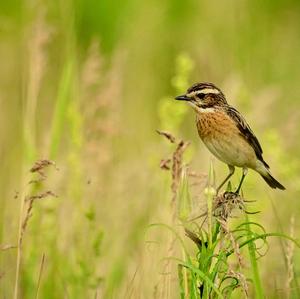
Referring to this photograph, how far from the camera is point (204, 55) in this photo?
41.1 ft

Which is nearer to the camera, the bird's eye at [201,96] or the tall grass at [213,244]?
the tall grass at [213,244]

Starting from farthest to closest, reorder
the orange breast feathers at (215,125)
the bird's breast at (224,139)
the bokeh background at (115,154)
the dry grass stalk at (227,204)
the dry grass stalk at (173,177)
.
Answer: the bokeh background at (115,154) < the orange breast feathers at (215,125) < the bird's breast at (224,139) < the dry grass stalk at (173,177) < the dry grass stalk at (227,204)

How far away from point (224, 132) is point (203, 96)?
29 cm

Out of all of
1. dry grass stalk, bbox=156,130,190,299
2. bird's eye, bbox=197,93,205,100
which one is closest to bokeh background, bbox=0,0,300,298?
dry grass stalk, bbox=156,130,190,299

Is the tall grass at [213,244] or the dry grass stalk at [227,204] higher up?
the dry grass stalk at [227,204]

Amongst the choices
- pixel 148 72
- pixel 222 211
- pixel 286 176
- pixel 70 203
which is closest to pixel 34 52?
pixel 70 203

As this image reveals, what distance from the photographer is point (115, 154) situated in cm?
1041

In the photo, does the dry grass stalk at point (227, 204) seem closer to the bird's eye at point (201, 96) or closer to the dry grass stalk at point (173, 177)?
the dry grass stalk at point (173, 177)

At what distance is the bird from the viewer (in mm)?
8492

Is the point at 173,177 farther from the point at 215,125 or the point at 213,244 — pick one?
the point at 215,125

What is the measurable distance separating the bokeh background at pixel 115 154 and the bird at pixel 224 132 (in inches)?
6.6

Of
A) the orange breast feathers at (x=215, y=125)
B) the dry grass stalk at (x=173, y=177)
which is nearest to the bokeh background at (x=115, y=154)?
the dry grass stalk at (x=173, y=177)

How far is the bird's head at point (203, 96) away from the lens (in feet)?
27.9

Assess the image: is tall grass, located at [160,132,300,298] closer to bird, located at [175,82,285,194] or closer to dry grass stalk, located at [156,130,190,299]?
dry grass stalk, located at [156,130,190,299]
